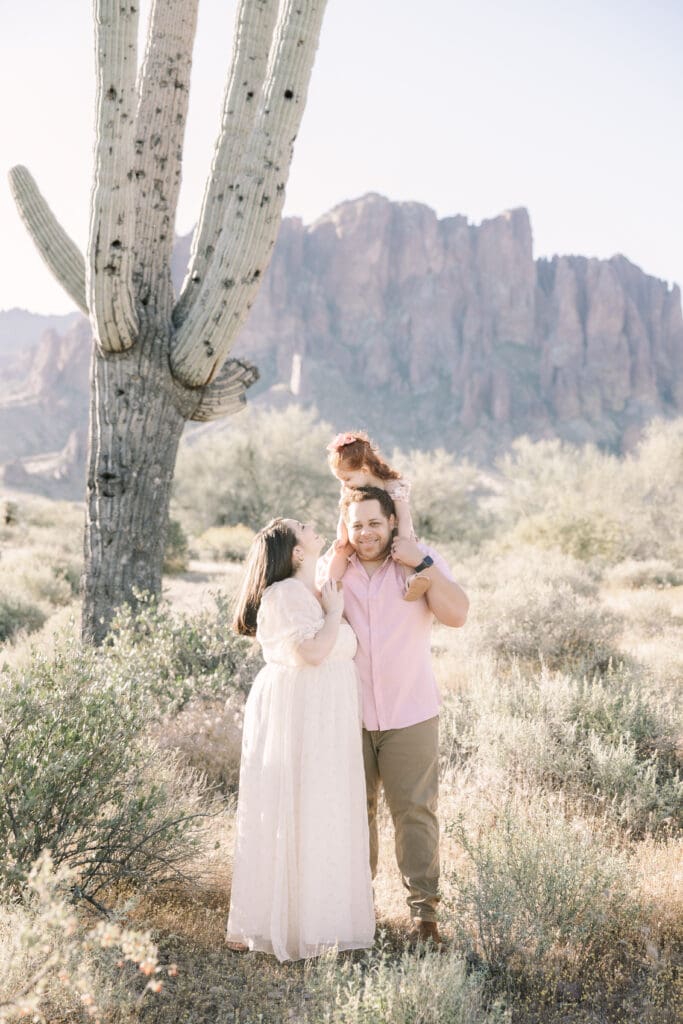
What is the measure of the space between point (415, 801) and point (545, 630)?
439 cm

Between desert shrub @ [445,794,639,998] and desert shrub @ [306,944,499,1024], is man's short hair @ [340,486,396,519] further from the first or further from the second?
desert shrub @ [306,944,499,1024]

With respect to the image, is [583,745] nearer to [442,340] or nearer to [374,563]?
[374,563]

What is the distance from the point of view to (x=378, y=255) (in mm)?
81562

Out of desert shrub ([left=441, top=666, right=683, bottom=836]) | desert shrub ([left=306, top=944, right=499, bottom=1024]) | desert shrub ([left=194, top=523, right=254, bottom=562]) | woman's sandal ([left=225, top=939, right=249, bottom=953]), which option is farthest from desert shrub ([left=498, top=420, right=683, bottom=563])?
desert shrub ([left=306, top=944, right=499, bottom=1024])

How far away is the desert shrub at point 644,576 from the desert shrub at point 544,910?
9.43 meters

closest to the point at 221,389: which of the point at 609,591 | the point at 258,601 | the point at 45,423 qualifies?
the point at 258,601

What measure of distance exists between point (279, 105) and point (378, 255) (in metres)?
81.8

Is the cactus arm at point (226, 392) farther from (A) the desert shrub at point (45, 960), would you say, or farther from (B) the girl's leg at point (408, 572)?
(A) the desert shrub at point (45, 960)

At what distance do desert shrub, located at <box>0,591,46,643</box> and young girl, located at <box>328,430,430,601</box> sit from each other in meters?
5.98

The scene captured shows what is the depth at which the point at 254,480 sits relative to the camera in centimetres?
2212

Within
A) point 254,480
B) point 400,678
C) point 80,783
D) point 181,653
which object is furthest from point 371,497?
point 254,480

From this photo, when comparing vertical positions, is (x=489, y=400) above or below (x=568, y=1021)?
above

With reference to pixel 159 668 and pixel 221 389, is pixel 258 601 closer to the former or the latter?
pixel 159 668

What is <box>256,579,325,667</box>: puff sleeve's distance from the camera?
8.95 feet
